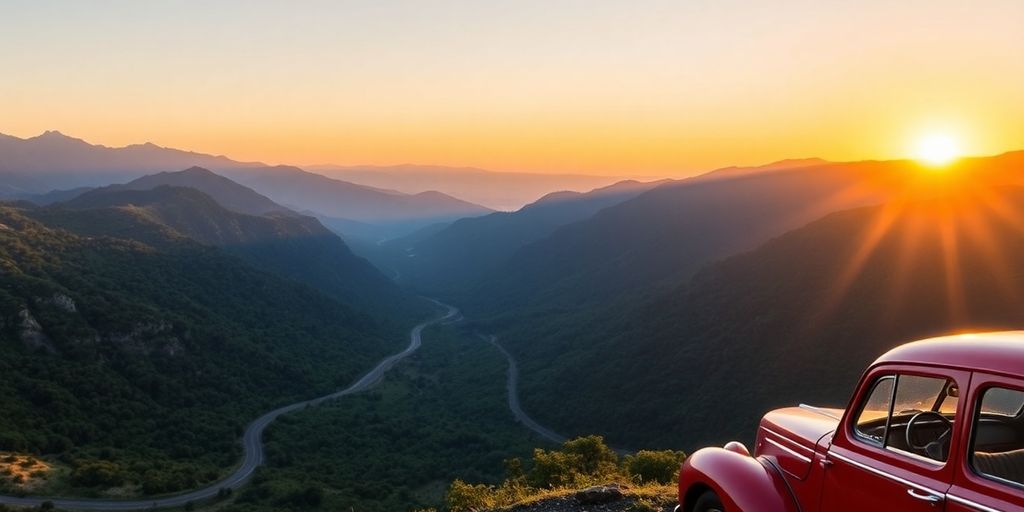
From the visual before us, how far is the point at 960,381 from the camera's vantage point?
13.4ft

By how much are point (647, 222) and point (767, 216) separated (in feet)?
134

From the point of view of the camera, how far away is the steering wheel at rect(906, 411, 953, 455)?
169 inches

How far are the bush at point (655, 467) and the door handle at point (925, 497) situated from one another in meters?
12.1

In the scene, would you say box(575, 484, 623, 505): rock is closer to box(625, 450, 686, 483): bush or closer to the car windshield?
box(625, 450, 686, 483): bush

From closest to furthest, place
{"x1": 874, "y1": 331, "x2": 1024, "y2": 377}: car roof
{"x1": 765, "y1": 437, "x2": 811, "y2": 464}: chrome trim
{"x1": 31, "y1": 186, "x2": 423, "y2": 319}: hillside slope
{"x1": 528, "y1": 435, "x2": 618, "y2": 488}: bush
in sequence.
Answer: {"x1": 874, "y1": 331, "x2": 1024, "y2": 377}: car roof
{"x1": 765, "y1": 437, "x2": 811, "y2": 464}: chrome trim
{"x1": 528, "y1": 435, "x2": 618, "y2": 488}: bush
{"x1": 31, "y1": 186, "x2": 423, "y2": 319}: hillside slope

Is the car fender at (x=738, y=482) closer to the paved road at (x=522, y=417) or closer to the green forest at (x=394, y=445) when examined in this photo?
the green forest at (x=394, y=445)

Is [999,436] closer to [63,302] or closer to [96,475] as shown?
[96,475]

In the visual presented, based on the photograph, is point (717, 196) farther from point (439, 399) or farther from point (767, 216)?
point (439, 399)

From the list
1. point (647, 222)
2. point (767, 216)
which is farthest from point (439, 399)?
point (647, 222)

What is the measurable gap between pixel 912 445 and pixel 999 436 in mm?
567

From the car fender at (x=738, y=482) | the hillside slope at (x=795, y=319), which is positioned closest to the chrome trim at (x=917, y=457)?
the car fender at (x=738, y=482)

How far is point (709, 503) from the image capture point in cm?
662

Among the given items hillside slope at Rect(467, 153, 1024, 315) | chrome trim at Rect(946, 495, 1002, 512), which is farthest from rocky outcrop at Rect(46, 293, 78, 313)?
hillside slope at Rect(467, 153, 1024, 315)

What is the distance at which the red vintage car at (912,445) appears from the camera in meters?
3.85
